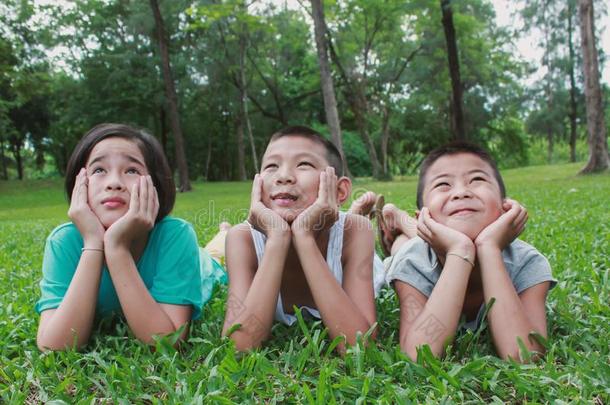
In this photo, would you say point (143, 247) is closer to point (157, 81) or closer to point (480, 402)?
point (480, 402)

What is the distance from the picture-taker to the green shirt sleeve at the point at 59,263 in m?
2.19

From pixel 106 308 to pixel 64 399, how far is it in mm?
793

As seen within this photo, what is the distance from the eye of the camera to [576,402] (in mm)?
1479

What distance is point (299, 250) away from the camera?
204 cm

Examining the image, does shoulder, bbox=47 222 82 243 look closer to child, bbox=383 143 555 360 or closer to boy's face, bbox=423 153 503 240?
child, bbox=383 143 555 360

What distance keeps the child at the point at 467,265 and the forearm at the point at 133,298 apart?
990 mm

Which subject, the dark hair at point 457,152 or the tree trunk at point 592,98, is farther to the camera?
the tree trunk at point 592,98

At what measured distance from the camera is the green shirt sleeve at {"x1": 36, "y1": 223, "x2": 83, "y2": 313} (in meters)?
2.19

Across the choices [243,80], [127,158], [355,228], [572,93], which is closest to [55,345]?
[127,158]

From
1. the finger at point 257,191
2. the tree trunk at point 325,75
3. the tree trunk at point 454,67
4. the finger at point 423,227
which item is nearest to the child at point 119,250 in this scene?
the finger at point 257,191

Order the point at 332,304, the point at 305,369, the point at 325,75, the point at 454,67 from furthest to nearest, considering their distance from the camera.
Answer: the point at 454,67
the point at 325,75
the point at 332,304
the point at 305,369

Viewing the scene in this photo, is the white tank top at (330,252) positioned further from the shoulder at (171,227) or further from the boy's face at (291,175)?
the shoulder at (171,227)

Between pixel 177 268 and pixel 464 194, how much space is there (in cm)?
129

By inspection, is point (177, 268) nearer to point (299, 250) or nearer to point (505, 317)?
point (299, 250)
